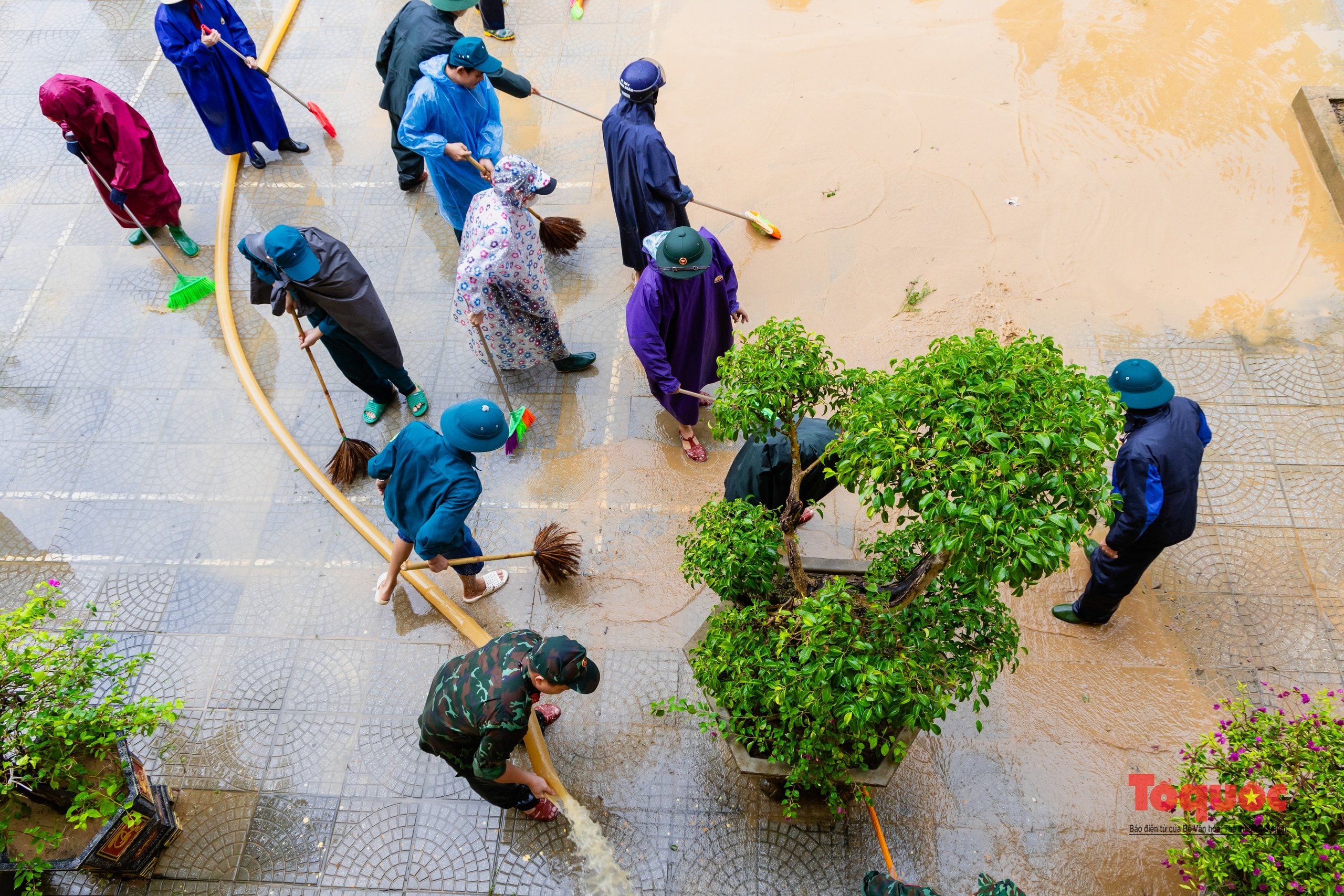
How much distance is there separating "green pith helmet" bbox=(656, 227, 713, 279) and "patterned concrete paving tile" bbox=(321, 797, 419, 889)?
331cm

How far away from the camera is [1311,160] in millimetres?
6977

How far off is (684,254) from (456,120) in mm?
2339

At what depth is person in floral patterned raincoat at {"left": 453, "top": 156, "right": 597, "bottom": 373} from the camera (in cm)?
539

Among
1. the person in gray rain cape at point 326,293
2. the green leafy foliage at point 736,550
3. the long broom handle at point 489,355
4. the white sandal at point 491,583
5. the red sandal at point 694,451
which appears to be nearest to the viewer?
the green leafy foliage at point 736,550

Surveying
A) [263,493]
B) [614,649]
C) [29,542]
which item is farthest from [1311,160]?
[29,542]

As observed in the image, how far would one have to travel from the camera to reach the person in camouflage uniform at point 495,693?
3.81 metres

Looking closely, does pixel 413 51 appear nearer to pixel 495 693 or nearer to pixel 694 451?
pixel 694 451

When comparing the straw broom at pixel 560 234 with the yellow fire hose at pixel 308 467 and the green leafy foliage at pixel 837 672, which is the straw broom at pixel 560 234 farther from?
the green leafy foliage at pixel 837 672

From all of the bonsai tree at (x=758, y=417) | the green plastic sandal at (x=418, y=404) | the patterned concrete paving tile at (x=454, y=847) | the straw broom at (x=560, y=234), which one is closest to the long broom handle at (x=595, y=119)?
the straw broom at (x=560, y=234)

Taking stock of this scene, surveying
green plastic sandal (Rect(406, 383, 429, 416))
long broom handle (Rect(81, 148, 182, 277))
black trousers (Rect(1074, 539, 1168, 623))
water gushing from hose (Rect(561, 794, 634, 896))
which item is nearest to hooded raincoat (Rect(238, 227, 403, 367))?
green plastic sandal (Rect(406, 383, 429, 416))

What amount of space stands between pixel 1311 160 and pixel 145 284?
964 centimetres

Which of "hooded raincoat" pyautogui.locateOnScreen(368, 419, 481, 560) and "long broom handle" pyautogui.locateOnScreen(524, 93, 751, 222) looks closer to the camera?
"hooded raincoat" pyautogui.locateOnScreen(368, 419, 481, 560)

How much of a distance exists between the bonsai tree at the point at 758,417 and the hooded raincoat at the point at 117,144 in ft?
18.2

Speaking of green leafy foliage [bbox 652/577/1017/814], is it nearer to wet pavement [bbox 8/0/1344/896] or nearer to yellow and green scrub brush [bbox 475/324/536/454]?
wet pavement [bbox 8/0/1344/896]
